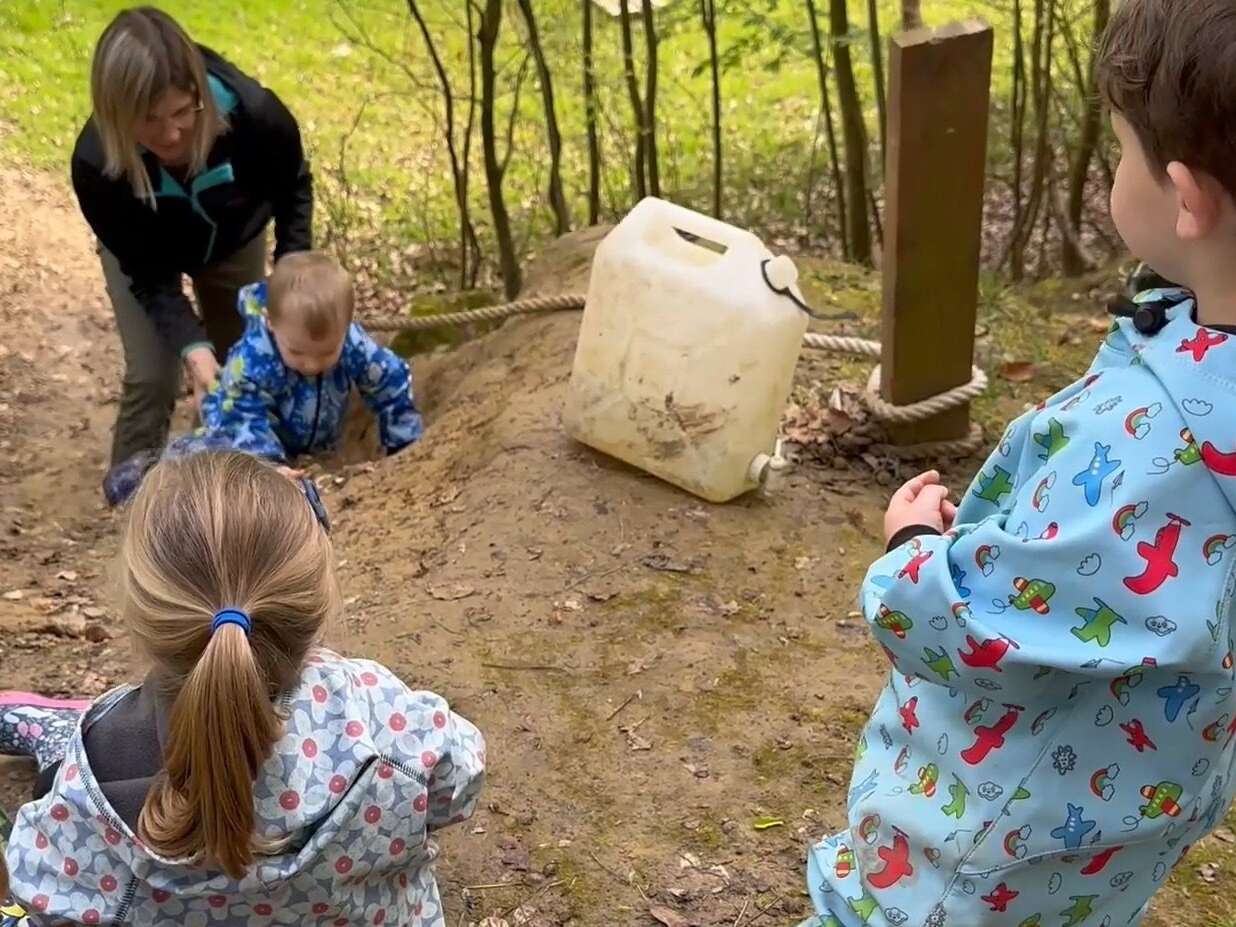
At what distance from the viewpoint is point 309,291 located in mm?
3895

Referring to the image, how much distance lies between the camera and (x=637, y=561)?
3320 millimetres

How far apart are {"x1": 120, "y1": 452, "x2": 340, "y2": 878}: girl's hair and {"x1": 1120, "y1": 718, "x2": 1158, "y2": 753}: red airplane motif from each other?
99cm

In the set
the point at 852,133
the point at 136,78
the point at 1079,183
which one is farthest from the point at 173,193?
the point at 1079,183

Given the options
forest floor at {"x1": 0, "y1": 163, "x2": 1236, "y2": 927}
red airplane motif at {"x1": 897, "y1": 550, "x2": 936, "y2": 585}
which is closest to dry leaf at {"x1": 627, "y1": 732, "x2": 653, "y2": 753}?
forest floor at {"x1": 0, "y1": 163, "x2": 1236, "y2": 927}

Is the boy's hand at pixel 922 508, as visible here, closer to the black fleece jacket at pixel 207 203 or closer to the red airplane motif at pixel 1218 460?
the red airplane motif at pixel 1218 460

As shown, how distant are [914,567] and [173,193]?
319cm

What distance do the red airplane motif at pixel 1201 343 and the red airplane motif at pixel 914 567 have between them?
13.0 inches

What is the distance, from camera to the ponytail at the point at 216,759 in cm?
159

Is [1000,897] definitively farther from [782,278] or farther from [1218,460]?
[782,278]

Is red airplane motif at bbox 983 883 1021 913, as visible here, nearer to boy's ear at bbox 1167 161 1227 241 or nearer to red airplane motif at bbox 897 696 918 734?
red airplane motif at bbox 897 696 918 734

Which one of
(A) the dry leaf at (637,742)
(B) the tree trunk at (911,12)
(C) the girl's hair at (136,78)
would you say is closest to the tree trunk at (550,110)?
(B) the tree trunk at (911,12)

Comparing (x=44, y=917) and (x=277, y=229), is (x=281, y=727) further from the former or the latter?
(x=277, y=229)

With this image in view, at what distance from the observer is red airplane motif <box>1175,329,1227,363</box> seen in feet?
4.23

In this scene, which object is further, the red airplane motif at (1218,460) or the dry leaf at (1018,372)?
the dry leaf at (1018,372)
